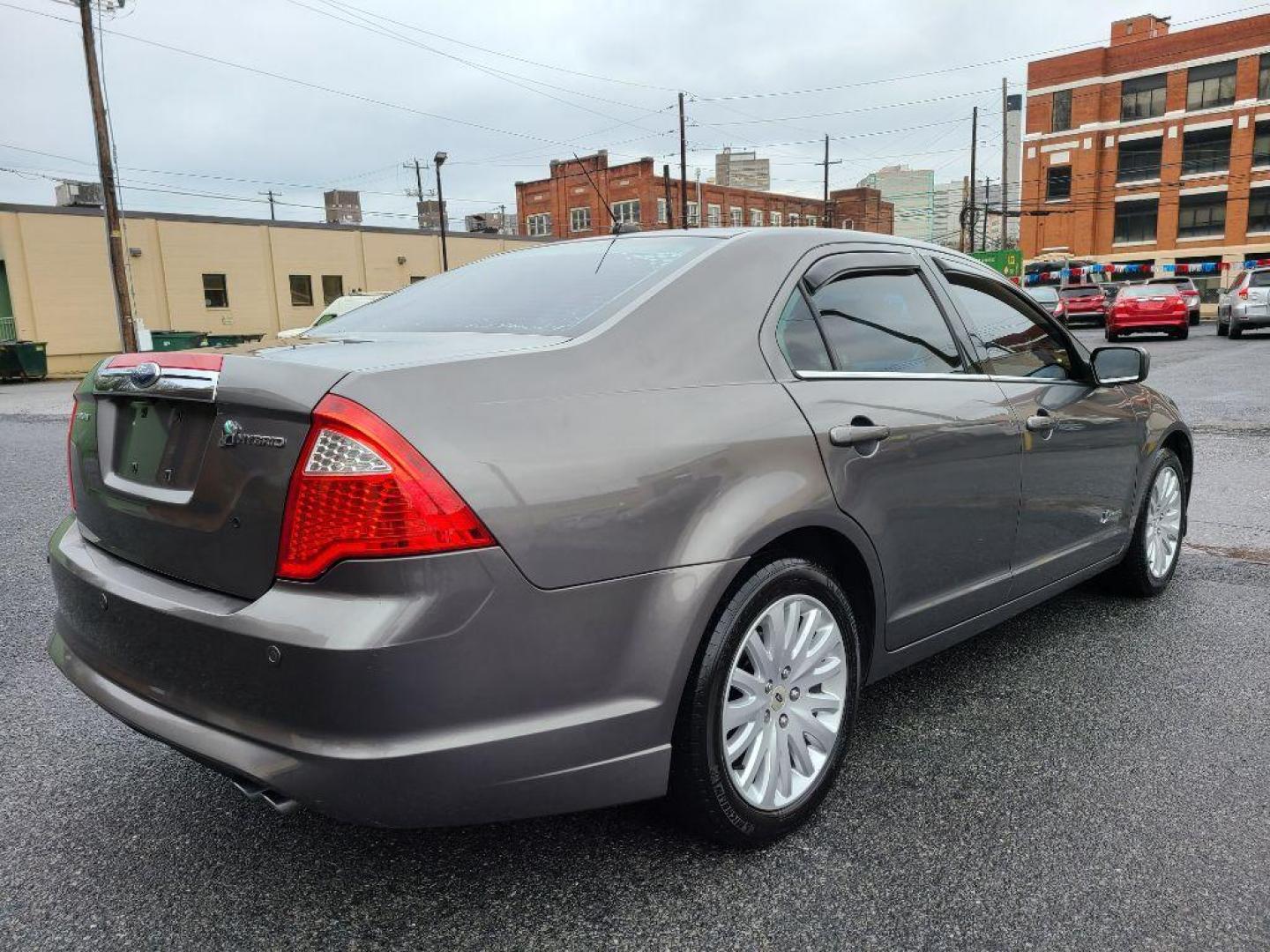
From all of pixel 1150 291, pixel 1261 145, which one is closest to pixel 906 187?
pixel 1261 145

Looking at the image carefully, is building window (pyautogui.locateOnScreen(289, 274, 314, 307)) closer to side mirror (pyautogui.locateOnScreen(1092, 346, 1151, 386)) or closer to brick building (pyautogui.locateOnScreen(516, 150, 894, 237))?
brick building (pyautogui.locateOnScreen(516, 150, 894, 237))

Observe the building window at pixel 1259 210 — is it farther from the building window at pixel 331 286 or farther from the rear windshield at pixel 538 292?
the rear windshield at pixel 538 292

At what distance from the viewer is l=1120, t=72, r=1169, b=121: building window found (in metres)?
52.7

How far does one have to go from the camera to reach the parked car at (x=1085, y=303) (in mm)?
32344

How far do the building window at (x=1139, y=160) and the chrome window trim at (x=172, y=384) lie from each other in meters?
60.7

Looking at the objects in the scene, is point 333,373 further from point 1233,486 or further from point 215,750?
point 1233,486

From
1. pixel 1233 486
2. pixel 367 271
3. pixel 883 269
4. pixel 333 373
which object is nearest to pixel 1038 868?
pixel 883 269

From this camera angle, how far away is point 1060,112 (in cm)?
5569

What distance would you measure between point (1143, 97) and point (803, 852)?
62123 millimetres

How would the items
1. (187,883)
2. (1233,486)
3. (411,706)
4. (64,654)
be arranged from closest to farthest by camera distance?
(411,706) → (187,883) → (64,654) → (1233,486)

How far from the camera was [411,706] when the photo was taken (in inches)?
72.5

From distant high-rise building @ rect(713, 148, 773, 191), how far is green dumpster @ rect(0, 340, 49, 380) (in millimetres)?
57232

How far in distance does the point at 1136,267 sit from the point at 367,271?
39.5 metres

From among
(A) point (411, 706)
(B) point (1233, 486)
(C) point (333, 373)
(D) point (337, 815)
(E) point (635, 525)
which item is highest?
(C) point (333, 373)
